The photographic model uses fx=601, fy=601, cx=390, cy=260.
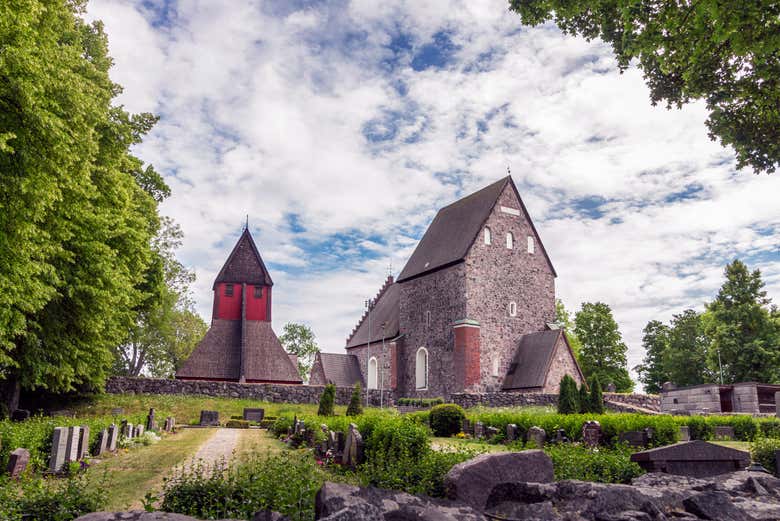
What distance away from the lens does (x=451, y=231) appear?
130 ft

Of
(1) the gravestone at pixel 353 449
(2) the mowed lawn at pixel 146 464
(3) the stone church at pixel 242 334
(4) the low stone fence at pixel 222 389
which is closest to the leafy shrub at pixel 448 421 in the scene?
(2) the mowed lawn at pixel 146 464

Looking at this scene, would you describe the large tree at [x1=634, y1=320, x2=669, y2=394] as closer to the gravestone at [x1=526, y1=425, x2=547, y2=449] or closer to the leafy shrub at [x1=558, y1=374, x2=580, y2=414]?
the leafy shrub at [x1=558, y1=374, x2=580, y2=414]

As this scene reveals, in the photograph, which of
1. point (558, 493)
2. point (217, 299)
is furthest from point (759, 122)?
point (217, 299)

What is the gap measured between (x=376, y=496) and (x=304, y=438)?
10824 millimetres

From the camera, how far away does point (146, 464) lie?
12.4 meters

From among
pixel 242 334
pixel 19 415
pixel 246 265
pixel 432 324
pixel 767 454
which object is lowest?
pixel 767 454

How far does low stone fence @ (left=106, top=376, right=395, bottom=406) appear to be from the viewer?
95.0ft

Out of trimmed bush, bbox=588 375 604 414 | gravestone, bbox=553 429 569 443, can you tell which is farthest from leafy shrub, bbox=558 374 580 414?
gravestone, bbox=553 429 569 443

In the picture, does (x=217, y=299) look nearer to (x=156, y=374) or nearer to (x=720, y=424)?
(x=156, y=374)

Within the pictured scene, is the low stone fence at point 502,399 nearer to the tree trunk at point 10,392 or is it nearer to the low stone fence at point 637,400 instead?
the low stone fence at point 637,400

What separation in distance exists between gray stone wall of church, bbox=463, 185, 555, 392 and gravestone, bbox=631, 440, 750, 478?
24.3 m

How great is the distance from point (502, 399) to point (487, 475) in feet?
73.4

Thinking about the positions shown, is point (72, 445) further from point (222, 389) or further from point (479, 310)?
point (479, 310)

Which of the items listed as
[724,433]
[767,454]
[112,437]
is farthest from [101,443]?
[724,433]
